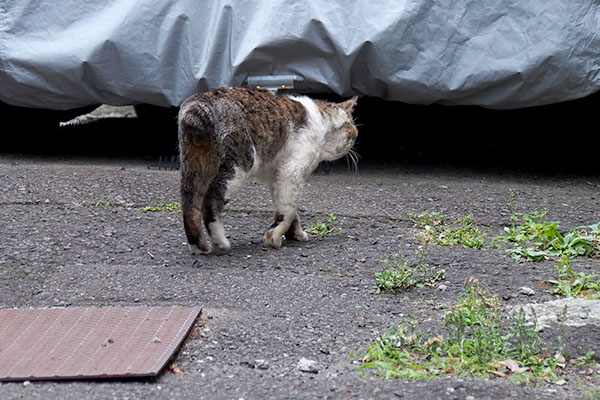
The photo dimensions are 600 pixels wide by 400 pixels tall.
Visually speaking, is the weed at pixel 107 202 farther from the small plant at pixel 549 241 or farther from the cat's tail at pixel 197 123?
the small plant at pixel 549 241

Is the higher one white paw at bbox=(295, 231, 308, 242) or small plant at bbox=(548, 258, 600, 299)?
small plant at bbox=(548, 258, 600, 299)

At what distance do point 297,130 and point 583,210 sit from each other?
2.41 metres

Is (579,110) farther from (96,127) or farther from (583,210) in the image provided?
(96,127)

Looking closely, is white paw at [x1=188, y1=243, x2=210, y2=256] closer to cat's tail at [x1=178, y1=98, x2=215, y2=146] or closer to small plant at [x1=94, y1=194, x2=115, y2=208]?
cat's tail at [x1=178, y1=98, x2=215, y2=146]

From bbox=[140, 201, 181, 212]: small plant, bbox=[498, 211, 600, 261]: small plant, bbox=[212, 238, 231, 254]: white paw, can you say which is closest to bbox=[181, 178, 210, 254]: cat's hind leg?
bbox=[212, 238, 231, 254]: white paw

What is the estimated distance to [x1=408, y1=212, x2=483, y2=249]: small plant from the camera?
195 inches

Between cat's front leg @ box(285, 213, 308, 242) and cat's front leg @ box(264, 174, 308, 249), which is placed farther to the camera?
cat's front leg @ box(285, 213, 308, 242)

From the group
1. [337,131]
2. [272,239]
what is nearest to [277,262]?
[272,239]

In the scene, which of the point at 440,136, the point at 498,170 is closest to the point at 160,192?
the point at 498,170

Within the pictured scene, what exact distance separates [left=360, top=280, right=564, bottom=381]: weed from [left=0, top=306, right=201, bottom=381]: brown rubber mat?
889 mm

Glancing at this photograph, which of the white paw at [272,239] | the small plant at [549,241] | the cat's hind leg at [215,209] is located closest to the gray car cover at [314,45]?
the small plant at [549,241]

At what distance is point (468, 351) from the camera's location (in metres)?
3.24

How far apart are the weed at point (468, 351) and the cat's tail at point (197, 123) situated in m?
1.61

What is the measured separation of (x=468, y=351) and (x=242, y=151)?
189cm
